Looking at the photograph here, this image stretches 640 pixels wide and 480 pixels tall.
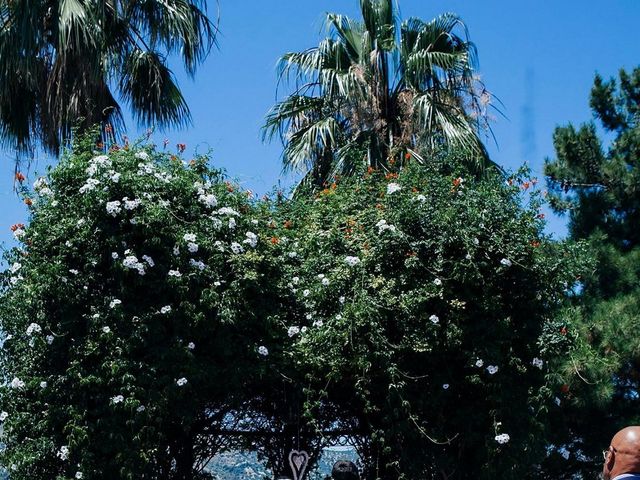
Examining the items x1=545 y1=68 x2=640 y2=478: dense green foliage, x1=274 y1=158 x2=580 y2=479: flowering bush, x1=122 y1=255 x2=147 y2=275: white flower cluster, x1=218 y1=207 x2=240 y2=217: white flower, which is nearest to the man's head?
x1=274 y1=158 x2=580 y2=479: flowering bush

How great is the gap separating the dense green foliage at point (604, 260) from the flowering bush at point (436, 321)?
2848 millimetres

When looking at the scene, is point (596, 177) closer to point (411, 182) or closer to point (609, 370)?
point (609, 370)

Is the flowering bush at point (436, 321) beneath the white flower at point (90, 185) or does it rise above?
beneath

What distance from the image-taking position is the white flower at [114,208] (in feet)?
25.3

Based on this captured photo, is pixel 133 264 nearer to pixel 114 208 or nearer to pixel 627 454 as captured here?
pixel 114 208

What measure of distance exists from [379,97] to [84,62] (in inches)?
152

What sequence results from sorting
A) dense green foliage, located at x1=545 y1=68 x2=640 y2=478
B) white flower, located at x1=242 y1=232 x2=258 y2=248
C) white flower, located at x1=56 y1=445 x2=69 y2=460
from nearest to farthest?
white flower, located at x1=56 y1=445 x2=69 y2=460
white flower, located at x1=242 y1=232 x2=258 y2=248
dense green foliage, located at x1=545 y1=68 x2=640 y2=478

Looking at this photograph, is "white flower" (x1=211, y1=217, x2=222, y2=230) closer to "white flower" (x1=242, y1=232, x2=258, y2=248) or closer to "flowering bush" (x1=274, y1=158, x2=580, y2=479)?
"white flower" (x1=242, y1=232, x2=258, y2=248)

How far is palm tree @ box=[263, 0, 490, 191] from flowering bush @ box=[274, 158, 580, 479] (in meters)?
3.72

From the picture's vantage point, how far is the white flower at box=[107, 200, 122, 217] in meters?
7.72

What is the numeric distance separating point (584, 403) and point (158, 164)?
19.6 feet

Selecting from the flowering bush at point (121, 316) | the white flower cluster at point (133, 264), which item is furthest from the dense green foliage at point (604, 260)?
the white flower cluster at point (133, 264)

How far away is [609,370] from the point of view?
1147 cm

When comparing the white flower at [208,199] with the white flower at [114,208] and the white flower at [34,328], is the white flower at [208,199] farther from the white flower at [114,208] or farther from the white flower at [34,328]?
the white flower at [34,328]
